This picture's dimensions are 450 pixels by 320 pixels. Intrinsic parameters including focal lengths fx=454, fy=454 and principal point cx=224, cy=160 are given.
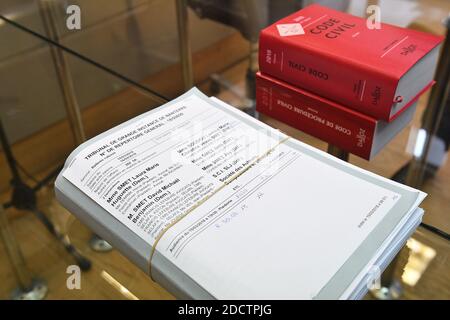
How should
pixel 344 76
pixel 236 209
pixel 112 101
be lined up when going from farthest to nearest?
pixel 112 101 < pixel 344 76 < pixel 236 209

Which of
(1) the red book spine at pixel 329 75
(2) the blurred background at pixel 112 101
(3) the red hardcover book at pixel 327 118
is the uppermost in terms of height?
(1) the red book spine at pixel 329 75

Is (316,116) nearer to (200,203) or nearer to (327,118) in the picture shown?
(327,118)

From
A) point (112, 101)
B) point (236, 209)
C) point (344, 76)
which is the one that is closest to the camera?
point (236, 209)

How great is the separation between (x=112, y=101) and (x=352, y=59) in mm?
604

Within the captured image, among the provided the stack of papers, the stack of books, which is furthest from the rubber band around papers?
the stack of books

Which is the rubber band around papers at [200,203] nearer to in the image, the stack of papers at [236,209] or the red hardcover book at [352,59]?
the stack of papers at [236,209]

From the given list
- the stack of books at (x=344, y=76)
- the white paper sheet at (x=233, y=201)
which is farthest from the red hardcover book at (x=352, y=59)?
the white paper sheet at (x=233, y=201)

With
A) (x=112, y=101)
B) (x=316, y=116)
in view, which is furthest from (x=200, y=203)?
(x=112, y=101)

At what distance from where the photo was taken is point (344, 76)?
58cm

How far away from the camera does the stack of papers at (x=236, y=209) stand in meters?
0.41

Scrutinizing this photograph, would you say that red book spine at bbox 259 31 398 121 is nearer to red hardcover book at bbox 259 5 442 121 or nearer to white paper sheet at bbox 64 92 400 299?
red hardcover book at bbox 259 5 442 121

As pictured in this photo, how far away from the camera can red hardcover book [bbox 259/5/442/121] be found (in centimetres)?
55

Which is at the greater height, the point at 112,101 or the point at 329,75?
the point at 329,75
